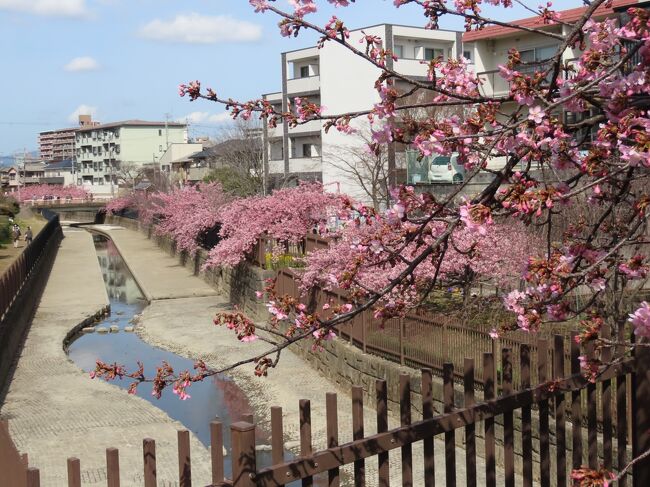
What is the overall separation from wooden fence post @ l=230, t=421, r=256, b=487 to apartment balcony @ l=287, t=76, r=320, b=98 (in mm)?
47031

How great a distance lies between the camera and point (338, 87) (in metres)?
44.3

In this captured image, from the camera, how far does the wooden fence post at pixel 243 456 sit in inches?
113

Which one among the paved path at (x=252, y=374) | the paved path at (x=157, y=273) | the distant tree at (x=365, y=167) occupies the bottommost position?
the paved path at (x=157, y=273)

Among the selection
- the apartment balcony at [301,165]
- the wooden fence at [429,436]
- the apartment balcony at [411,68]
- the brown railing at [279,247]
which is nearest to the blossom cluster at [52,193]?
the apartment balcony at [301,165]

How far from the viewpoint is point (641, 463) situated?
4.07 metres

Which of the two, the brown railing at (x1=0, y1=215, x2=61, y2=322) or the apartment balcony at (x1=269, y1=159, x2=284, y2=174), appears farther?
the apartment balcony at (x1=269, y1=159, x2=284, y2=174)

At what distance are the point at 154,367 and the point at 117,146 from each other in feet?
343

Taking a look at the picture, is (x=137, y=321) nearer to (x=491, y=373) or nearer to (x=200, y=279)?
(x=200, y=279)

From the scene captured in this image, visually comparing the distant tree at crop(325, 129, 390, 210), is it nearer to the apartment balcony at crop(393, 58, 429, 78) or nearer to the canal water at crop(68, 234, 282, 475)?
the apartment balcony at crop(393, 58, 429, 78)

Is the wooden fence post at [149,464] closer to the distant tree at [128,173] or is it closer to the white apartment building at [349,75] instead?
the white apartment building at [349,75]

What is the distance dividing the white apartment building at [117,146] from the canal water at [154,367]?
87711 millimetres

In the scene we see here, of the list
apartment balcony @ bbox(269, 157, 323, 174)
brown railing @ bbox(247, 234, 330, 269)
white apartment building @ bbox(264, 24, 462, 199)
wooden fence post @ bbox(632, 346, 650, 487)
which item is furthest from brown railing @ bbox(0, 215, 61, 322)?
apartment balcony @ bbox(269, 157, 323, 174)

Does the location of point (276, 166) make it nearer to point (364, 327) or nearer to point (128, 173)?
point (364, 327)

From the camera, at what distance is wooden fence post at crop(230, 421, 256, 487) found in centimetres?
287
